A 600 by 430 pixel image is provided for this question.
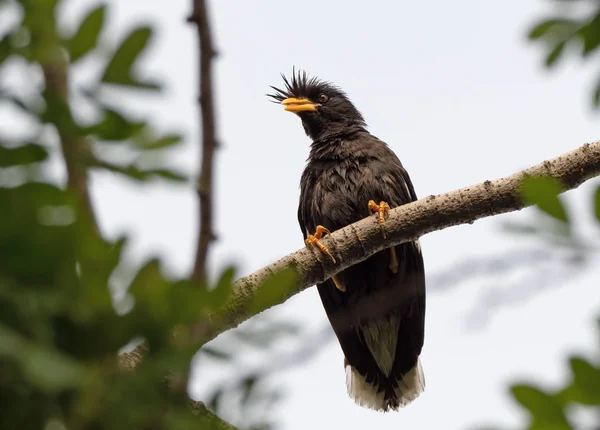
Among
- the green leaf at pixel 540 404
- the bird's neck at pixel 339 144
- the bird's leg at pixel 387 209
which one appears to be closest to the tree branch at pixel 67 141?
the green leaf at pixel 540 404

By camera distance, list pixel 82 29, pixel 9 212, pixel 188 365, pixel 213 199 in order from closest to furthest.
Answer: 1. pixel 9 212
2. pixel 188 365
3. pixel 82 29
4. pixel 213 199

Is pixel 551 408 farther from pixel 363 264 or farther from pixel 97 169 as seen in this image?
pixel 363 264

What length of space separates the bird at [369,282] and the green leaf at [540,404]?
4.17m

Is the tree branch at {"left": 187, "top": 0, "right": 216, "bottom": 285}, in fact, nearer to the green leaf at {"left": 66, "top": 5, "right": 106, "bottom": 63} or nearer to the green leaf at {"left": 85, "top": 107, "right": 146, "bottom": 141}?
the green leaf at {"left": 85, "top": 107, "right": 146, "bottom": 141}

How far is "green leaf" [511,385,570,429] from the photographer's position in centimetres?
147

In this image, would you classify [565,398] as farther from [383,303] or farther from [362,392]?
→ [362,392]

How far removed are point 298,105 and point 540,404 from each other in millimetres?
6202

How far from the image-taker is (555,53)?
2.53m

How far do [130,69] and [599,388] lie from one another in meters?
1.09

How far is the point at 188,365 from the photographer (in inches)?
58.6

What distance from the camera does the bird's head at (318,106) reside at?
7219mm

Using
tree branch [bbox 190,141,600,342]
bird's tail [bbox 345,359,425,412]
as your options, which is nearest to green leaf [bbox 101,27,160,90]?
tree branch [bbox 190,141,600,342]

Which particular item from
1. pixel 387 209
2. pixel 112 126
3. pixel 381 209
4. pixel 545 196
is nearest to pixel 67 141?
pixel 112 126

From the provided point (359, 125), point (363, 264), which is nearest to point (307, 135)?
point (359, 125)
